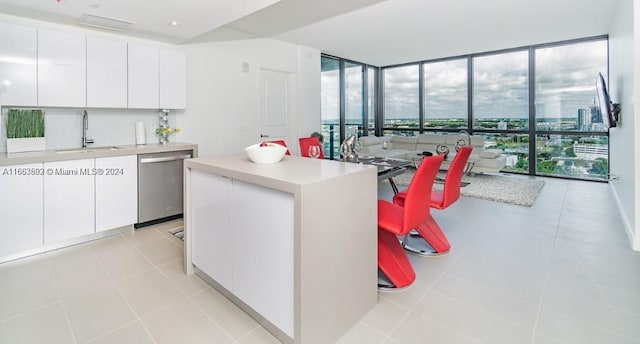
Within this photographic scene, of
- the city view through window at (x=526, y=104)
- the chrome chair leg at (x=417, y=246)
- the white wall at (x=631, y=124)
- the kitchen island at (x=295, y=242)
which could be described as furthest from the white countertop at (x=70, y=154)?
the white wall at (x=631, y=124)

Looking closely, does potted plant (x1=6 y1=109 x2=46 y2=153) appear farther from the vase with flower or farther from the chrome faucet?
the vase with flower

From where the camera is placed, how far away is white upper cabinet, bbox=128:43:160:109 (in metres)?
3.58

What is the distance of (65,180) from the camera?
119 inches

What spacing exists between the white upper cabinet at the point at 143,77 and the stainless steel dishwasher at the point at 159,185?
2.09ft

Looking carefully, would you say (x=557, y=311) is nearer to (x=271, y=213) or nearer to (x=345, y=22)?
(x=271, y=213)

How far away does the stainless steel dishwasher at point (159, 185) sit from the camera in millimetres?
3549

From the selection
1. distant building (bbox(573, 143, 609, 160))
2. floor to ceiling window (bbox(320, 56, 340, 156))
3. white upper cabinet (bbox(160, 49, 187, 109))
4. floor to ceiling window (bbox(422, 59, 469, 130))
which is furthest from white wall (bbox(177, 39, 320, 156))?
distant building (bbox(573, 143, 609, 160))

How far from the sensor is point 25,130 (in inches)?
122

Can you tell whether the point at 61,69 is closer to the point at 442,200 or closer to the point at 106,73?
the point at 106,73

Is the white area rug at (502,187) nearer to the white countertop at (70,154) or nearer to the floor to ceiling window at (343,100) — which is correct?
the floor to ceiling window at (343,100)

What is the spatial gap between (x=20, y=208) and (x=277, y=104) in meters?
3.75

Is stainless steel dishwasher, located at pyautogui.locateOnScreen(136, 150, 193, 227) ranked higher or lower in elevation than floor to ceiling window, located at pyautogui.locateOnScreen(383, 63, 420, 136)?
lower

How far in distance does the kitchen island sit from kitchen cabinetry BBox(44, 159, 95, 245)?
1.65m

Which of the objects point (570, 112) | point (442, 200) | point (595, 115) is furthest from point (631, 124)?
point (570, 112)
